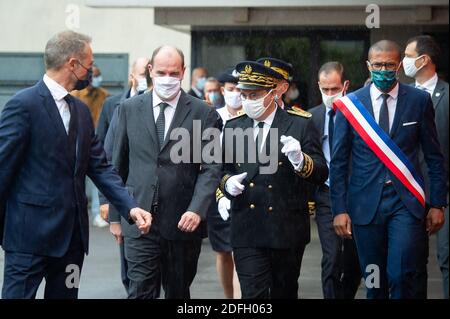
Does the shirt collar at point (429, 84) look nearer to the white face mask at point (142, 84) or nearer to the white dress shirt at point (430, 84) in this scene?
the white dress shirt at point (430, 84)

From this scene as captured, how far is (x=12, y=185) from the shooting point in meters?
6.55

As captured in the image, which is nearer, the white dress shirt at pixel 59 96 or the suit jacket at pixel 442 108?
the white dress shirt at pixel 59 96

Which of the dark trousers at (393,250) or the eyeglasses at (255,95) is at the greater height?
the eyeglasses at (255,95)

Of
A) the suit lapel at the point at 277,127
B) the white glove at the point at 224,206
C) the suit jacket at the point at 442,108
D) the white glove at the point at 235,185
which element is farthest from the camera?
the suit jacket at the point at 442,108

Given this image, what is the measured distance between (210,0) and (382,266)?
21.7ft

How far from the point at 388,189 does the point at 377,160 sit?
0.20m

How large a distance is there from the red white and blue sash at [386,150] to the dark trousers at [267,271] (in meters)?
0.78

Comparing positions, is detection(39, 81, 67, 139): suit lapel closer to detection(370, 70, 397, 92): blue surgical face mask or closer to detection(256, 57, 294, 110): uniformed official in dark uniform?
detection(256, 57, 294, 110): uniformed official in dark uniform

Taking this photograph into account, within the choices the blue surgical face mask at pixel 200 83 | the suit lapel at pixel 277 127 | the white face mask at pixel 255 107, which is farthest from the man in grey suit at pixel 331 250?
the blue surgical face mask at pixel 200 83

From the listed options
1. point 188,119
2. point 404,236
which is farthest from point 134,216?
point 404,236

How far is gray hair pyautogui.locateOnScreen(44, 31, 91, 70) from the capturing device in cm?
675

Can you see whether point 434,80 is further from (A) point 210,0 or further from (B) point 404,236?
(A) point 210,0

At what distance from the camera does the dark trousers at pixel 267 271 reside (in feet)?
24.9

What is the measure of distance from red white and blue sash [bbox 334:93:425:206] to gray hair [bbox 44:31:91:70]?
200 centimetres
